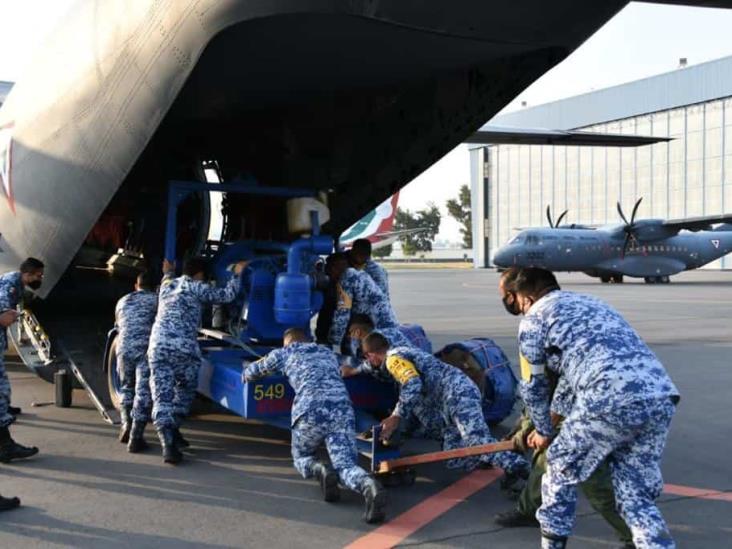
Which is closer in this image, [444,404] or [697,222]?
[444,404]

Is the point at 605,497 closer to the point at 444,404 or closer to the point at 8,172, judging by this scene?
the point at 444,404

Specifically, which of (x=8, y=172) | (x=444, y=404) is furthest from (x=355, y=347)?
(x=8, y=172)

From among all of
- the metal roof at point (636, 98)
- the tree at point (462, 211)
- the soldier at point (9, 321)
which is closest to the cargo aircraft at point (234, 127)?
the soldier at point (9, 321)

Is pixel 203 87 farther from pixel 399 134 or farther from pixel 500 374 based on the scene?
pixel 500 374

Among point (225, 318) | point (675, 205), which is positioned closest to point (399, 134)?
point (225, 318)

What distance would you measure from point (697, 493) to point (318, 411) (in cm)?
279

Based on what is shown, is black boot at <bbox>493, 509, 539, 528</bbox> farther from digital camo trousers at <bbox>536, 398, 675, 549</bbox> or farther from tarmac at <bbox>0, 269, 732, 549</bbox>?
digital camo trousers at <bbox>536, 398, 675, 549</bbox>

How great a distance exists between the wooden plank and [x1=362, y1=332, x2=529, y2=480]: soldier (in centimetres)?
19

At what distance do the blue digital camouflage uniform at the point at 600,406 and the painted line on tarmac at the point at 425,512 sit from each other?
0.99m

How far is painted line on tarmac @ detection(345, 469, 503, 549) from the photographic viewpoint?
176 inches

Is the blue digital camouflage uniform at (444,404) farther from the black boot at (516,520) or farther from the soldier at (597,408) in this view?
the soldier at (597,408)

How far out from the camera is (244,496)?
17.5ft

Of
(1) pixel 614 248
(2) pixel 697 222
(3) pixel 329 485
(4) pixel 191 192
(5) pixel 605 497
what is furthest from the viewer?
(1) pixel 614 248

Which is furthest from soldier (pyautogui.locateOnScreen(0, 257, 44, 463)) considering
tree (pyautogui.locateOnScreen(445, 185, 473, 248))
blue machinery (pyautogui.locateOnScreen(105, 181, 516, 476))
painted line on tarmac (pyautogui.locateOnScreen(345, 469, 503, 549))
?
tree (pyautogui.locateOnScreen(445, 185, 473, 248))
